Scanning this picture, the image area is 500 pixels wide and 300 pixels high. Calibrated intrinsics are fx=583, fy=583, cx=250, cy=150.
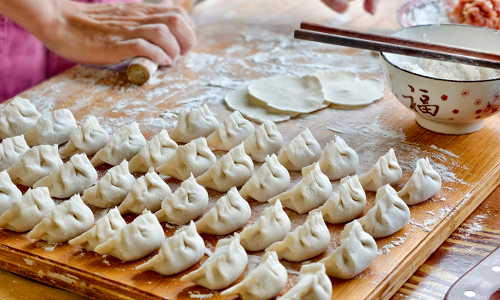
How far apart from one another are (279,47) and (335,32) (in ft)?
2.67

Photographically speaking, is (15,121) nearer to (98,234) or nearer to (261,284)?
(98,234)

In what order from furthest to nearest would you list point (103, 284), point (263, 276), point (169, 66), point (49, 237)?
point (169, 66), point (49, 237), point (103, 284), point (263, 276)

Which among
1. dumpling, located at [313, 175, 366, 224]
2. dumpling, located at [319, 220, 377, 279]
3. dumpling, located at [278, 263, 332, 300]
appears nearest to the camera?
dumpling, located at [278, 263, 332, 300]

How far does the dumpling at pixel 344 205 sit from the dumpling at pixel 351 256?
183 millimetres

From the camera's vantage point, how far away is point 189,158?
204 cm

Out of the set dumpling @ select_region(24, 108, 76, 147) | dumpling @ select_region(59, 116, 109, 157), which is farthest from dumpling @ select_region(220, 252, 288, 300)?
dumpling @ select_region(24, 108, 76, 147)

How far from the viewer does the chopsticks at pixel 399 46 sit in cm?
204

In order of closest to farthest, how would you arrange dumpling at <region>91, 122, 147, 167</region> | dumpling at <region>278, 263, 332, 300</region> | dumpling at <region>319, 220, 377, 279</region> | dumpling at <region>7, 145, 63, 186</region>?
dumpling at <region>278, 263, 332, 300</region>
dumpling at <region>319, 220, 377, 279</region>
dumpling at <region>7, 145, 63, 186</region>
dumpling at <region>91, 122, 147, 167</region>

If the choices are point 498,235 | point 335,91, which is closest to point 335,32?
point 335,91

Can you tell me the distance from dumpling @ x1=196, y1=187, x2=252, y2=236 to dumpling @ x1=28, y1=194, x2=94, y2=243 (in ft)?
1.13

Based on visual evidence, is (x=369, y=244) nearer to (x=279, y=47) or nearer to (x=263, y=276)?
(x=263, y=276)

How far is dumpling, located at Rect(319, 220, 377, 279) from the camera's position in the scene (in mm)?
1528

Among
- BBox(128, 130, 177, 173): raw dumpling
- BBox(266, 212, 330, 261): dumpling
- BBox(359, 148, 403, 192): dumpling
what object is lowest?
BBox(128, 130, 177, 173): raw dumpling

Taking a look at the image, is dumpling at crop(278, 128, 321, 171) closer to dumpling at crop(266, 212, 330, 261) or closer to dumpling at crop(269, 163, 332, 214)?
dumpling at crop(269, 163, 332, 214)
